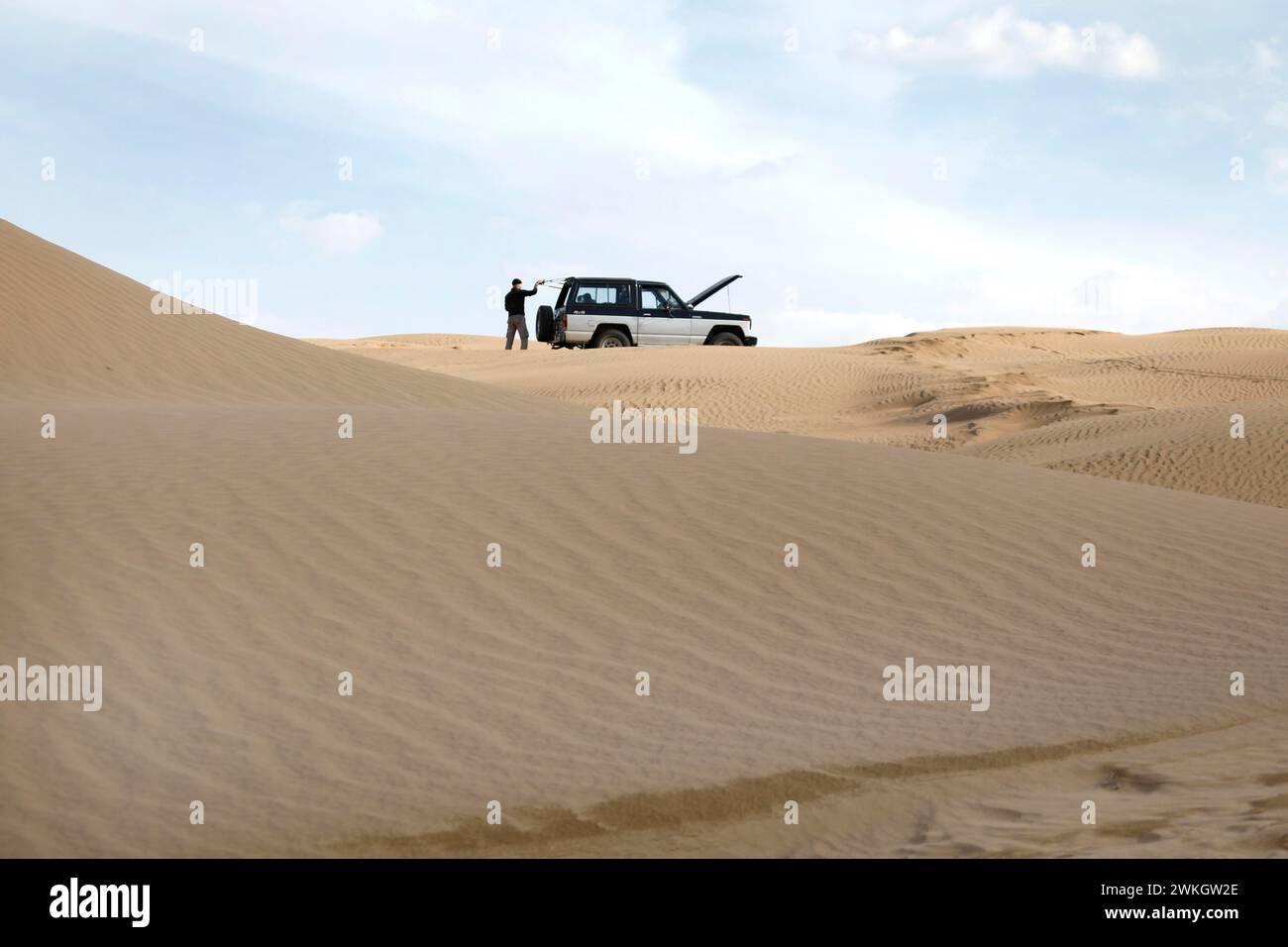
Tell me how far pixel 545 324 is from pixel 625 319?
1.71 metres

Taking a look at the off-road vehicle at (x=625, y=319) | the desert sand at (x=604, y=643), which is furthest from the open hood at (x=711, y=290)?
the desert sand at (x=604, y=643)

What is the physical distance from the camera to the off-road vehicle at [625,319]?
2384 cm

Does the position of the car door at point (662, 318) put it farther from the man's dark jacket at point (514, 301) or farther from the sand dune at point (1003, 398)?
the man's dark jacket at point (514, 301)

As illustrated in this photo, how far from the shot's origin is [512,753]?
179 inches

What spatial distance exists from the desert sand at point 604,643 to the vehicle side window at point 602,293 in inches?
542

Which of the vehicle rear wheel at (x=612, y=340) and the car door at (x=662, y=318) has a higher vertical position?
the car door at (x=662, y=318)

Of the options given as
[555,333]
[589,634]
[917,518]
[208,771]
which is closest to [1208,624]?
[917,518]

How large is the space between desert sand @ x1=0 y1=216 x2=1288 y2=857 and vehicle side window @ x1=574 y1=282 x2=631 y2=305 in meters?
13.8

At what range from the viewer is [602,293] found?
23922 millimetres
